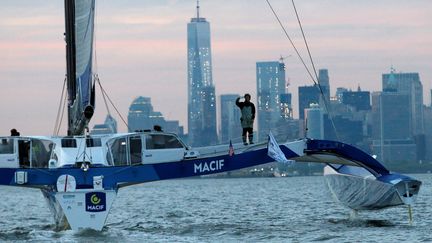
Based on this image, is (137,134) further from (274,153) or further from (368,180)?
(368,180)

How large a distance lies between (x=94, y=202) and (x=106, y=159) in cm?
226

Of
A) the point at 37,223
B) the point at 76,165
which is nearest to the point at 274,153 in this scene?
the point at 76,165

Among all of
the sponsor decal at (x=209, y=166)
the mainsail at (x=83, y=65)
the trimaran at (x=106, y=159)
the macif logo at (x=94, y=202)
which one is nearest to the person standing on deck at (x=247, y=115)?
the trimaran at (x=106, y=159)

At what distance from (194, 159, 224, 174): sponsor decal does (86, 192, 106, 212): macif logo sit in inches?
99.9

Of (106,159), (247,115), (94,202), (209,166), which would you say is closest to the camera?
(94,202)

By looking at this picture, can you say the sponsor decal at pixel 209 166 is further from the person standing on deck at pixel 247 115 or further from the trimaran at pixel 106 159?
the person standing on deck at pixel 247 115

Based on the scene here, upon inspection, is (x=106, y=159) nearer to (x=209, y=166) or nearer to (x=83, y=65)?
(x=83, y=65)

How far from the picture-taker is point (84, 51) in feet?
92.5

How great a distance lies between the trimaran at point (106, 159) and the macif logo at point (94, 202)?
0.07ft

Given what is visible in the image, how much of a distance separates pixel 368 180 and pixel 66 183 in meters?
7.33

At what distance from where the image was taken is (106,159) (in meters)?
28.4

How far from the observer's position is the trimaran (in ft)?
88.2

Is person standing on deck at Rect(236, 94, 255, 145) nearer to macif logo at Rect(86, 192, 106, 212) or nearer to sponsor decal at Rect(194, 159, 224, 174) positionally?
sponsor decal at Rect(194, 159, 224, 174)

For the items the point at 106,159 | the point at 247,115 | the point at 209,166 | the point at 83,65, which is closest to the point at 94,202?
the point at 106,159
